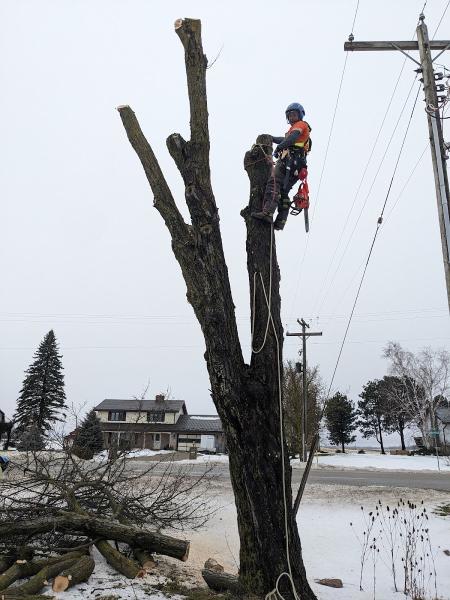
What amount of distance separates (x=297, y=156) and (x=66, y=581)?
4676mm

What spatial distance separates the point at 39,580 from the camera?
14.0 ft

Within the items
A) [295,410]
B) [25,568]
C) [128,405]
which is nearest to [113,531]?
[25,568]

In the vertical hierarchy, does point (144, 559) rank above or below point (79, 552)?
below

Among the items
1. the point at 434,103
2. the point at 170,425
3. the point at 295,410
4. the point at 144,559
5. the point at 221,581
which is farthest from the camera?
the point at 170,425

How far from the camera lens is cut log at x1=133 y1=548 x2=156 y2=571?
5.07m

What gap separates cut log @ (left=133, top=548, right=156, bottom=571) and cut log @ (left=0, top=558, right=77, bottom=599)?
747 mm

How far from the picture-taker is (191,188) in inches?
170

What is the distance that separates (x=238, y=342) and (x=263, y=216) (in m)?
1.22

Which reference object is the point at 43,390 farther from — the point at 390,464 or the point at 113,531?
the point at 113,531

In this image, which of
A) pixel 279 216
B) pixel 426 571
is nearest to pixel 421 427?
pixel 426 571

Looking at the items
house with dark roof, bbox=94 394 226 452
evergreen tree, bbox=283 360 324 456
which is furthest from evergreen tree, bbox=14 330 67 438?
evergreen tree, bbox=283 360 324 456

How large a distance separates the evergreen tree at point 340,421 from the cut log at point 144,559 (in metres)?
46.4

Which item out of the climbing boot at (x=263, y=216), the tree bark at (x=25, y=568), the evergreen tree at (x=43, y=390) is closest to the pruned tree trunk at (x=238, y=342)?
the climbing boot at (x=263, y=216)

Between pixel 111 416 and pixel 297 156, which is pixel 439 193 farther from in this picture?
pixel 111 416
